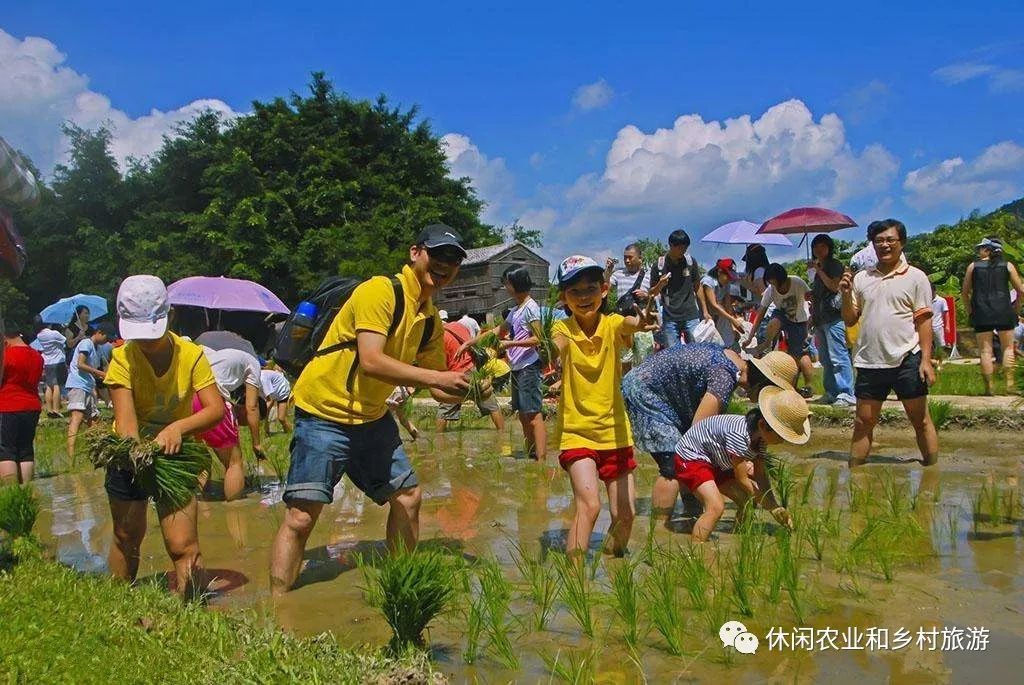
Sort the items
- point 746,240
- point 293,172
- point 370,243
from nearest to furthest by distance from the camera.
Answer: point 746,240, point 370,243, point 293,172

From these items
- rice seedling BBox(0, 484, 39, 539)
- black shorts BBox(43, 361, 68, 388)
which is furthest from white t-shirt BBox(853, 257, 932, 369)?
black shorts BBox(43, 361, 68, 388)

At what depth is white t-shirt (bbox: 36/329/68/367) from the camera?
47.7 feet

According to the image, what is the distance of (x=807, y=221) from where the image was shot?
1221 centimetres

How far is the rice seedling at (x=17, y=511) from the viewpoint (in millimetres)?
5004

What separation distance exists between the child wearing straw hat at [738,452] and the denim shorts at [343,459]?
166 centimetres

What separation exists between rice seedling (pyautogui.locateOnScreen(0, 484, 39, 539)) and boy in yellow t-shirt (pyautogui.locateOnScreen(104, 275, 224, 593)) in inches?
43.0

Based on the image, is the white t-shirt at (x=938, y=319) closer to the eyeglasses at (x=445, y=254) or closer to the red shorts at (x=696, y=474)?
the red shorts at (x=696, y=474)

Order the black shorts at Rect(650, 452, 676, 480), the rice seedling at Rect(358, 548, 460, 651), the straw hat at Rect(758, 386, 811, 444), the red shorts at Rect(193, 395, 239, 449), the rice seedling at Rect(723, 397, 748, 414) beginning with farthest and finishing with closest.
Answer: the rice seedling at Rect(723, 397, 748, 414), the red shorts at Rect(193, 395, 239, 449), the black shorts at Rect(650, 452, 676, 480), the straw hat at Rect(758, 386, 811, 444), the rice seedling at Rect(358, 548, 460, 651)

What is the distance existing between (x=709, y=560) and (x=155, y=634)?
8.54ft

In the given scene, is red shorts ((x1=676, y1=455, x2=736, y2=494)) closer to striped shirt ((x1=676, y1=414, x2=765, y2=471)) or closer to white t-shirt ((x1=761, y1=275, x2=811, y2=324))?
striped shirt ((x1=676, y1=414, x2=765, y2=471))

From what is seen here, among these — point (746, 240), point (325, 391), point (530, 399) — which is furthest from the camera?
point (746, 240)

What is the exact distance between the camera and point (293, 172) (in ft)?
103

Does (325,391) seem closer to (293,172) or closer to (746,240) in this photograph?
(746,240)

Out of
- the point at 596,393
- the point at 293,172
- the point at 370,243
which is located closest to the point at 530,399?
the point at 596,393
